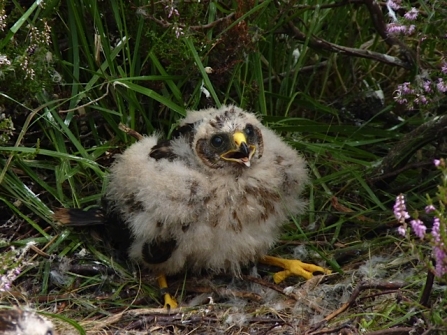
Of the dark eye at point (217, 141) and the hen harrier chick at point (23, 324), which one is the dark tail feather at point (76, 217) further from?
the hen harrier chick at point (23, 324)

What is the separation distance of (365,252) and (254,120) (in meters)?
0.87

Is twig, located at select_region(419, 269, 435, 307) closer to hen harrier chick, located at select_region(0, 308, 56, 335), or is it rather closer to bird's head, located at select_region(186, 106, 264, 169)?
bird's head, located at select_region(186, 106, 264, 169)

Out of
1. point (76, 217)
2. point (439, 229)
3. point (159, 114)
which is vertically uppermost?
point (439, 229)

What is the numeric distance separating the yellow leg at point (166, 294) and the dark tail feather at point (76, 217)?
417 mm

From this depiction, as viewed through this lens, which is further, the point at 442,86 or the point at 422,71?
the point at 422,71

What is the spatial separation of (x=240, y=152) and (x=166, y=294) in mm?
794

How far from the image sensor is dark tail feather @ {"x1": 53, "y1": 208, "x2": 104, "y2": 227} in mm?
4094

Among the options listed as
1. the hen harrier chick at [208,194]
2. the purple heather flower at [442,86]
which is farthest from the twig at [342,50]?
the hen harrier chick at [208,194]

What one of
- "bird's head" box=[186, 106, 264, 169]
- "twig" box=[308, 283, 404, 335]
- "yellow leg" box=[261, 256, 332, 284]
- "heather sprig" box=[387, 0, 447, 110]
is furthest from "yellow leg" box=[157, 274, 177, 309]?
"heather sprig" box=[387, 0, 447, 110]

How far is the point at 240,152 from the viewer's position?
3762 mm

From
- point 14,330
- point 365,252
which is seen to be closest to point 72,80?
point 365,252

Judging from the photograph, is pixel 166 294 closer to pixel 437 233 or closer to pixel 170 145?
pixel 170 145

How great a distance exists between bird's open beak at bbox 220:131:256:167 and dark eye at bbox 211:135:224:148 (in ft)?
0.19

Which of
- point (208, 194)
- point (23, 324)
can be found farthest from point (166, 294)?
point (23, 324)
